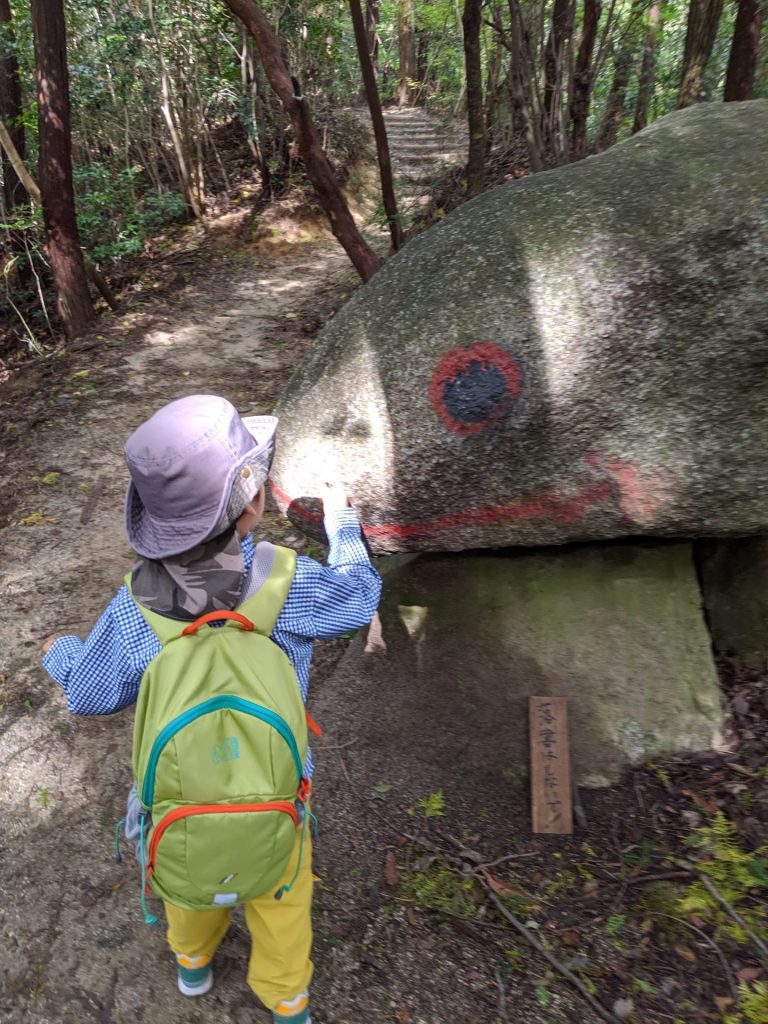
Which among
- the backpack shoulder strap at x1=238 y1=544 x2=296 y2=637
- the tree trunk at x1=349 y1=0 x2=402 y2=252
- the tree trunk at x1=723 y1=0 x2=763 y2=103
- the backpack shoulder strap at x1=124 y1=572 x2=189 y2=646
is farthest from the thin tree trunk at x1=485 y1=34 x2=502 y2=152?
the backpack shoulder strap at x1=124 y1=572 x2=189 y2=646

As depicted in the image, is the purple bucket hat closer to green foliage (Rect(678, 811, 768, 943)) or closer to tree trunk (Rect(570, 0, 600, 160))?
green foliage (Rect(678, 811, 768, 943))


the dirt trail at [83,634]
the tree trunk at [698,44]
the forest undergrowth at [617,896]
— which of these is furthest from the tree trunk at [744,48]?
the forest undergrowth at [617,896]

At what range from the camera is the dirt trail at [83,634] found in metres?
2.39

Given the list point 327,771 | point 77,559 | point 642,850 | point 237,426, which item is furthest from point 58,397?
point 642,850

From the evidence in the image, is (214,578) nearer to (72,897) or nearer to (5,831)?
(72,897)


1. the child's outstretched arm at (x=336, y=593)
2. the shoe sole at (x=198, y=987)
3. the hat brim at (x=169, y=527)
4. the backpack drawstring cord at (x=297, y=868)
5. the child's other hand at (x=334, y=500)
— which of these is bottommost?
the shoe sole at (x=198, y=987)

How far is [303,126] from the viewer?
18.1 ft

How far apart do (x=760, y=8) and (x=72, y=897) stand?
6.68 metres

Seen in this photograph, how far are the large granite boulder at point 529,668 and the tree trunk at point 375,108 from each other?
16.7 feet

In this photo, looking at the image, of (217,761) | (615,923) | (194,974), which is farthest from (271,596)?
(615,923)

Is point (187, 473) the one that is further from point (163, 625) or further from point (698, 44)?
point (698, 44)

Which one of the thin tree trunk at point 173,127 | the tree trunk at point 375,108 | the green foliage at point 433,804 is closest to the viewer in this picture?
the green foliage at point 433,804

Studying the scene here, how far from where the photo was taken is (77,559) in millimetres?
4598

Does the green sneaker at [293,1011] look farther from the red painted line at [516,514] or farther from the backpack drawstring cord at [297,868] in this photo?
the red painted line at [516,514]
